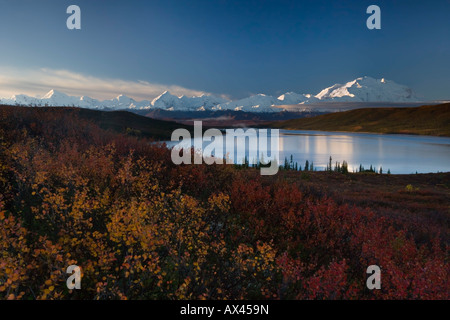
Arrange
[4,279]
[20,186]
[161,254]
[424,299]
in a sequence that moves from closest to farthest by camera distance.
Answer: [4,279] < [424,299] < [161,254] < [20,186]

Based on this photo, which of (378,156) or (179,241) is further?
(378,156)

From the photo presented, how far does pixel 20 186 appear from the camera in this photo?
26.0 ft

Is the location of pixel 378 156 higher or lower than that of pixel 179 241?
lower

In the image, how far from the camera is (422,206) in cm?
1736

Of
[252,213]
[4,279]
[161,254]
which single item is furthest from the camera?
[252,213]

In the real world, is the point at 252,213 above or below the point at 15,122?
below

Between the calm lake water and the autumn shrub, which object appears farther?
the calm lake water

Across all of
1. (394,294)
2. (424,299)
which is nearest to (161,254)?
(394,294)

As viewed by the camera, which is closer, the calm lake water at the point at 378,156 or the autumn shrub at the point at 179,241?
the autumn shrub at the point at 179,241
